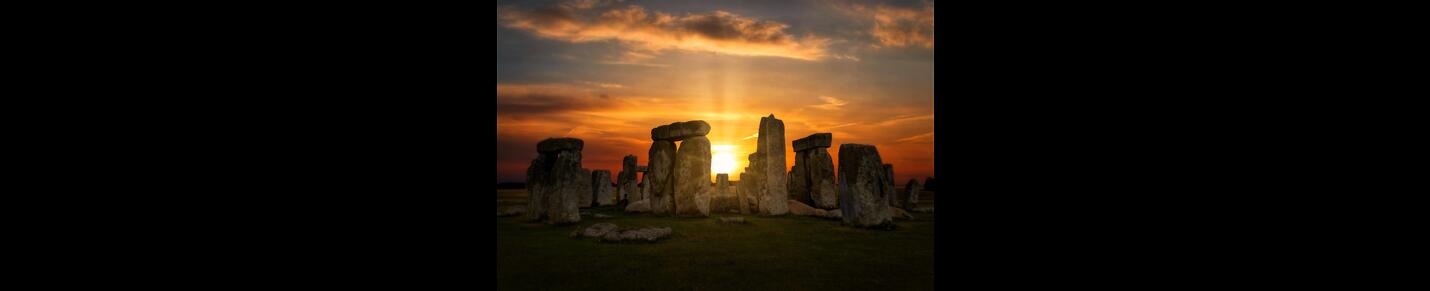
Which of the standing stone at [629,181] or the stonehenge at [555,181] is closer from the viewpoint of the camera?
the stonehenge at [555,181]

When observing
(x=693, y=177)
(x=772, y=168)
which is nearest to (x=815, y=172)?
(x=772, y=168)

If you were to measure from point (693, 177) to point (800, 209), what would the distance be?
2.33 meters

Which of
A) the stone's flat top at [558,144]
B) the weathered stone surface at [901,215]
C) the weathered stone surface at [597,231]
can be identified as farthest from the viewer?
the weathered stone surface at [901,215]

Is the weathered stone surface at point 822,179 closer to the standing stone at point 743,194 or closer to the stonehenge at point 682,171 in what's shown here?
the standing stone at point 743,194

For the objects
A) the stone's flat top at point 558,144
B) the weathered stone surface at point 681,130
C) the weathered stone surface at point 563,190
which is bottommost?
the weathered stone surface at point 563,190

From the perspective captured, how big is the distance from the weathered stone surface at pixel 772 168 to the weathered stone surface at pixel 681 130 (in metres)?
1.46

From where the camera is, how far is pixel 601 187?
19281mm

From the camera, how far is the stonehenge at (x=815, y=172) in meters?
14.1


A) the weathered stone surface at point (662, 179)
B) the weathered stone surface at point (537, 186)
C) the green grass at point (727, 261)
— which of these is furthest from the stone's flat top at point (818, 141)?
the weathered stone surface at point (537, 186)

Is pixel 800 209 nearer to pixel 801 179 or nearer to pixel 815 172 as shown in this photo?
pixel 815 172
